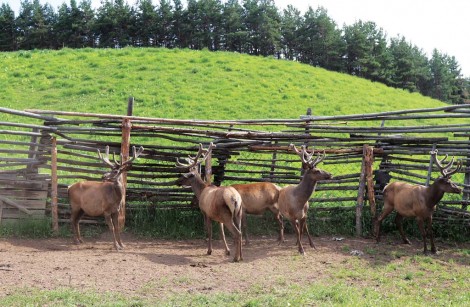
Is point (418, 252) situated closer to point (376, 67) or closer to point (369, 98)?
point (369, 98)

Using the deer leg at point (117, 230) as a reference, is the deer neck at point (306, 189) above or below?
above

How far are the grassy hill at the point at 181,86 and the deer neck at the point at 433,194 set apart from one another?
33.5 ft

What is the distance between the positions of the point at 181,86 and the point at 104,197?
13.3 metres

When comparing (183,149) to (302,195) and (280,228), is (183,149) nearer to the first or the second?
(280,228)

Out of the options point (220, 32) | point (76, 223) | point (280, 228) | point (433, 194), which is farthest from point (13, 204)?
point (220, 32)

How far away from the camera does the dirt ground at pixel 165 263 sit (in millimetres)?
6898

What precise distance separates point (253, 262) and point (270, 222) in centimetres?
243

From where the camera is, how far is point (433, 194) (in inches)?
361

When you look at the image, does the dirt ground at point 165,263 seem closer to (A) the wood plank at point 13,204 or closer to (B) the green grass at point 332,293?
(B) the green grass at point 332,293

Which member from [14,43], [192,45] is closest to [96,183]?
[192,45]

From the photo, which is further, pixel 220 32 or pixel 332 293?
pixel 220 32

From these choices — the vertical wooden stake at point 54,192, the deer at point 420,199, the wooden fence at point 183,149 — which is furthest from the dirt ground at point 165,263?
the wooden fence at point 183,149

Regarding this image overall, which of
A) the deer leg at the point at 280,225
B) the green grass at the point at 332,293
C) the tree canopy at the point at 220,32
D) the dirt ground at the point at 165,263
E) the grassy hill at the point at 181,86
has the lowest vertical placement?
the dirt ground at the point at 165,263

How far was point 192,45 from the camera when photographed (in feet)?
141
